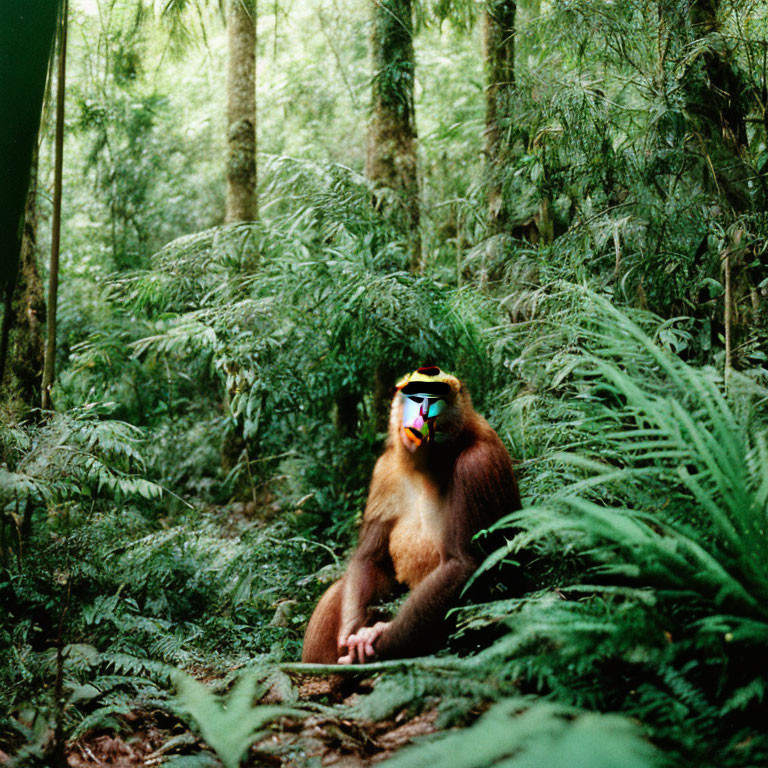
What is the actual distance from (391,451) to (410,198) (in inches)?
132

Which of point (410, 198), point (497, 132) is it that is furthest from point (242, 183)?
point (497, 132)

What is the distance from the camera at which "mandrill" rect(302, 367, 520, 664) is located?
264 centimetres

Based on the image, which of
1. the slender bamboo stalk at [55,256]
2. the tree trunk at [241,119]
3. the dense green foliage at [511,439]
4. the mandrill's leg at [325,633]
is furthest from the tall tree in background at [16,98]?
the tree trunk at [241,119]

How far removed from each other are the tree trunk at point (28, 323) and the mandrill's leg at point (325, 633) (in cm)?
241

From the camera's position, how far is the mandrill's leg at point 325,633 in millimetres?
3121

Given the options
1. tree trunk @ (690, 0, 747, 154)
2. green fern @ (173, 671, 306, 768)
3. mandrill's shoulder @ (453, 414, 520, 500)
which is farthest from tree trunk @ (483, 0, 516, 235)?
green fern @ (173, 671, 306, 768)

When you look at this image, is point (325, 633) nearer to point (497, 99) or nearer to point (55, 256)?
point (55, 256)

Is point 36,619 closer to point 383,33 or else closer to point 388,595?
point 388,595

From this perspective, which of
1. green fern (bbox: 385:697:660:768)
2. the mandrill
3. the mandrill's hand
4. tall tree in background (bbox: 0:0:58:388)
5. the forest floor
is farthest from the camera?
the mandrill's hand

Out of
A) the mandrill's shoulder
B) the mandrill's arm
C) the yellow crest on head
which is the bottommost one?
the mandrill's arm

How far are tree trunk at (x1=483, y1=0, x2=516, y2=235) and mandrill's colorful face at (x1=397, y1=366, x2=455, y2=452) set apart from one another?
97.3 inches

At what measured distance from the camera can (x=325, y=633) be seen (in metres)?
3.16

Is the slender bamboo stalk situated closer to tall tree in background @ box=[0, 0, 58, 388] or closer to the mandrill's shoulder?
tall tree in background @ box=[0, 0, 58, 388]

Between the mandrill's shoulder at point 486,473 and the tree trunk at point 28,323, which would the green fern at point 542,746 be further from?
the tree trunk at point 28,323
